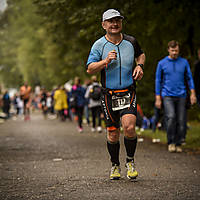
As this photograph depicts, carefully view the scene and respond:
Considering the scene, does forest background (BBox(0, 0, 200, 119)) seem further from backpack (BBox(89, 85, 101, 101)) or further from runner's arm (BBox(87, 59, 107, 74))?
runner's arm (BBox(87, 59, 107, 74))

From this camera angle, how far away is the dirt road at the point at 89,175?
5.49 m

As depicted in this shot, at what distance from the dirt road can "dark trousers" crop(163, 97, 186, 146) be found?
1.52ft

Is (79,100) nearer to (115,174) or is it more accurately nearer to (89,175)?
(89,175)

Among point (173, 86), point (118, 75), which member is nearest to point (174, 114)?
point (173, 86)

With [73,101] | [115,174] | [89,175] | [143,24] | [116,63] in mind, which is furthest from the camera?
[73,101]

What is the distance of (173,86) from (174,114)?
0.57 meters

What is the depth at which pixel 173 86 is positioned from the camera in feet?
32.4

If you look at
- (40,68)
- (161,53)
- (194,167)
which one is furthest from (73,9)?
(40,68)

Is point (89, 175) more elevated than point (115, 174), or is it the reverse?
point (115, 174)

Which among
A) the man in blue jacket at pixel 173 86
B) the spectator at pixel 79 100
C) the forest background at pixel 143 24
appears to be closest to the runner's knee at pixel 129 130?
the forest background at pixel 143 24

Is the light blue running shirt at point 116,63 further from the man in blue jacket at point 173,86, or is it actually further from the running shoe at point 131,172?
the man in blue jacket at point 173,86

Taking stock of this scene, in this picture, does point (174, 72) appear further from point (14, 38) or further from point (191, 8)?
point (14, 38)

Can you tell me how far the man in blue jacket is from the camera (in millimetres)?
9875

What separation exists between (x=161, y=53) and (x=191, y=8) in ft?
13.1
